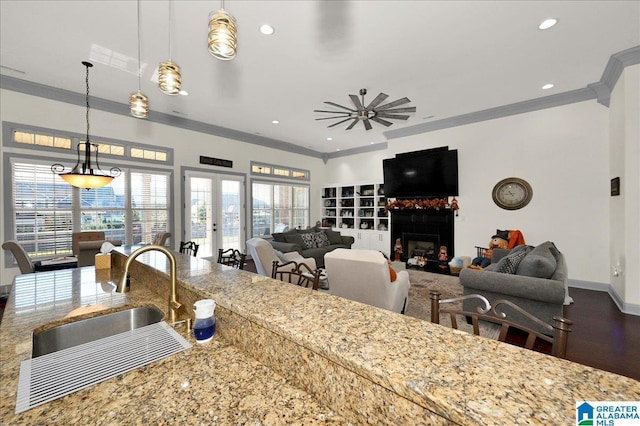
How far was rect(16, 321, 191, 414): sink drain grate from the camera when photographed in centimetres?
70

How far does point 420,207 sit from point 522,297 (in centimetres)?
359

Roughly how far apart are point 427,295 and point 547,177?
3126 mm

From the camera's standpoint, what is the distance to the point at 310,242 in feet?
19.8

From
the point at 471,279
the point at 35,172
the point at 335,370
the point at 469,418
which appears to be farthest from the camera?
the point at 35,172

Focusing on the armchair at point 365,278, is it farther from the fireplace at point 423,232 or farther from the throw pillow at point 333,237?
the throw pillow at point 333,237

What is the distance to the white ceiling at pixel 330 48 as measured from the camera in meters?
2.60

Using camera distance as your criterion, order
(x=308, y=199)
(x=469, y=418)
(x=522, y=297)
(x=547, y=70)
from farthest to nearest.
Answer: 1. (x=308, y=199)
2. (x=547, y=70)
3. (x=522, y=297)
4. (x=469, y=418)

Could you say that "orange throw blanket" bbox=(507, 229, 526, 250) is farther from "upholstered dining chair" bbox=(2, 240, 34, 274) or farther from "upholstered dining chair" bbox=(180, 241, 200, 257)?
"upholstered dining chair" bbox=(2, 240, 34, 274)

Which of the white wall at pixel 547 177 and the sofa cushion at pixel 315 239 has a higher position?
the white wall at pixel 547 177

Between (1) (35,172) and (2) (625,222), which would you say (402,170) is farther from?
(1) (35,172)

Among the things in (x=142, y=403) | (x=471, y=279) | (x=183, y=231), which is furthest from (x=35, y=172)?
(x=471, y=279)

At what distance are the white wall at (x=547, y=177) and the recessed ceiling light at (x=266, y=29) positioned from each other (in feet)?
14.6

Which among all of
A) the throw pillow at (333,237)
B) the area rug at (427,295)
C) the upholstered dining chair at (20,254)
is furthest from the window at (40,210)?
the area rug at (427,295)

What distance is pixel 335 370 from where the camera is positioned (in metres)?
0.62
